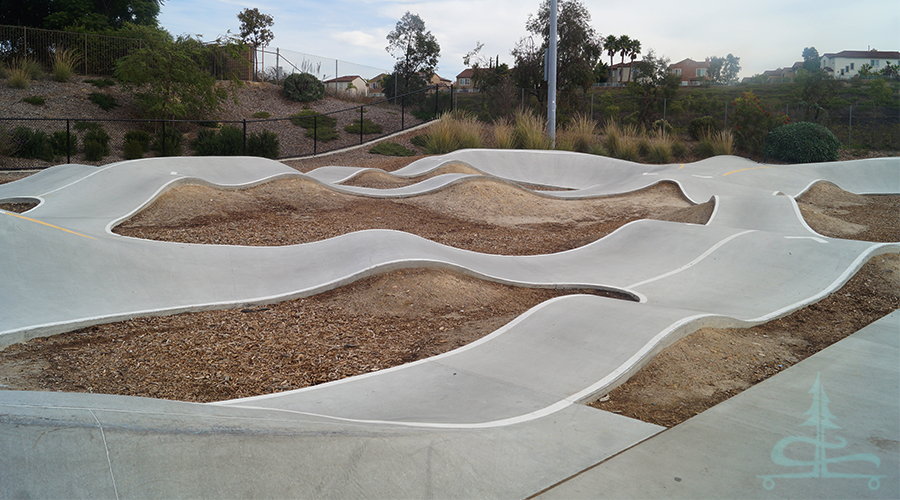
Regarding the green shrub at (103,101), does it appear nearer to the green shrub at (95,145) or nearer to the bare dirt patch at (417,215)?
the green shrub at (95,145)

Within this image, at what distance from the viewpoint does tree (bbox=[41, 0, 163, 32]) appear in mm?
22531

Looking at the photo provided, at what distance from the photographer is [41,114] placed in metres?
17.1

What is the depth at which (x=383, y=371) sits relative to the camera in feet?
11.2

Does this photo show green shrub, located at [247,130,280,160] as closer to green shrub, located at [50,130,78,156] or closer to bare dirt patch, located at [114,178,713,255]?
green shrub, located at [50,130,78,156]

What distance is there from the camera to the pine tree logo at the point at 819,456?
2084 mm

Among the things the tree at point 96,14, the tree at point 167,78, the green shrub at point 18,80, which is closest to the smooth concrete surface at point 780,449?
the tree at point 167,78

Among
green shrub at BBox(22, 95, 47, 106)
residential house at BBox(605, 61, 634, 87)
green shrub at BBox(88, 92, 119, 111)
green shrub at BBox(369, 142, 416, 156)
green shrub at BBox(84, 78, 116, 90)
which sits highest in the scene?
residential house at BBox(605, 61, 634, 87)

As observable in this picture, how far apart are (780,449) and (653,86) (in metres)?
25.1

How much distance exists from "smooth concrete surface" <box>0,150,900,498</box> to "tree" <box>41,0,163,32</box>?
58.1 ft

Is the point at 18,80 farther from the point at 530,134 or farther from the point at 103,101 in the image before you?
the point at 530,134

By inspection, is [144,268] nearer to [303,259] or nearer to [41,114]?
[303,259]

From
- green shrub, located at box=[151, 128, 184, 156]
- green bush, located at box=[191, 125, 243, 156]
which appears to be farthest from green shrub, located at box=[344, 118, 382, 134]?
green shrub, located at box=[151, 128, 184, 156]

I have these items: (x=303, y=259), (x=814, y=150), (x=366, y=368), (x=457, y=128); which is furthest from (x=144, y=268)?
(x=814, y=150)

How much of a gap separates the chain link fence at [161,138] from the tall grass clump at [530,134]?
18.4ft
